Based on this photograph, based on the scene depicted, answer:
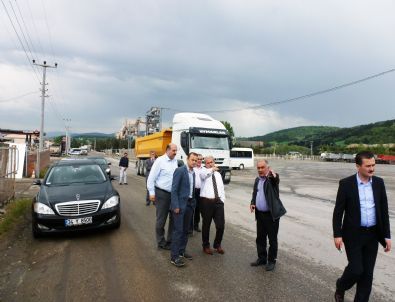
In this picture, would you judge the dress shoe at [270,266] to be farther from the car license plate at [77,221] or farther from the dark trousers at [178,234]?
the car license plate at [77,221]

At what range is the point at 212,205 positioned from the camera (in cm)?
675

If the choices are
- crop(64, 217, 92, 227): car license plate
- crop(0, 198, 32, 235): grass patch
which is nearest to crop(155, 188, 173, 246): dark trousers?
crop(64, 217, 92, 227): car license plate

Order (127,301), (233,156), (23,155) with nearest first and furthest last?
1. (127,301)
2. (23,155)
3. (233,156)

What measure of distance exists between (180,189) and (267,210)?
1448mm

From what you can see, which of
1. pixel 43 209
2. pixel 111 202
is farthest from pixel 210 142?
pixel 43 209

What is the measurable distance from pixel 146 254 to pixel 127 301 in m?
2.05

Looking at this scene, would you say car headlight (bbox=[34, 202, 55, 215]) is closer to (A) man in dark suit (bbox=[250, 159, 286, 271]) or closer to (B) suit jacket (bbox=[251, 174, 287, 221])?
(A) man in dark suit (bbox=[250, 159, 286, 271])

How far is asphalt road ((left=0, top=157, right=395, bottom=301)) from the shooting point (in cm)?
482

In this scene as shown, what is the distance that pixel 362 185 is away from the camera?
4.26 metres

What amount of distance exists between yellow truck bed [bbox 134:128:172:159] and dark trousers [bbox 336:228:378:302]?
18441mm

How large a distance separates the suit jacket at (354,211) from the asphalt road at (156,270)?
1012 millimetres

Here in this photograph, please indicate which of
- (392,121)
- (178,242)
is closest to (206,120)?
(178,242)

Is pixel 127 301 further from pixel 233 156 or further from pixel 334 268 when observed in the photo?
pixel 233 156

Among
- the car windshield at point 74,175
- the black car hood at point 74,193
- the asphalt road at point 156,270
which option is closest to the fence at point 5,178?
the car windshield at point 74,175
